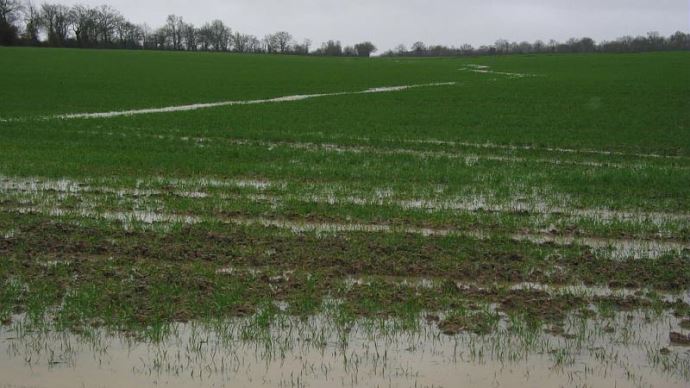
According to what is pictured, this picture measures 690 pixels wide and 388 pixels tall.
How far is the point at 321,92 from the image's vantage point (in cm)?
5341

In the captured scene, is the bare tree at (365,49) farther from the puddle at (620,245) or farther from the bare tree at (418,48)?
the puddle at (620,245)

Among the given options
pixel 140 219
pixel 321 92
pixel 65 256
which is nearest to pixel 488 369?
pixel 65 256

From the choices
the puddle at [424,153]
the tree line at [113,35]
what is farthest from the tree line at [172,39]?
the puddle at [424,153]

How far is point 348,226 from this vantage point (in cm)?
1154

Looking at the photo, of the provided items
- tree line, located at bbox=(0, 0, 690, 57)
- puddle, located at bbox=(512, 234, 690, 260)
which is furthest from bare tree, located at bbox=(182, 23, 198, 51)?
puddle, located at bbox=(512, 234, 690, 260)

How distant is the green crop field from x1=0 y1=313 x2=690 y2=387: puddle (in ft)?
0.39

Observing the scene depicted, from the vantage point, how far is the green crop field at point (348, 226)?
780 centimetres

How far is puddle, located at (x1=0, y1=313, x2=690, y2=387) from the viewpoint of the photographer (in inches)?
250

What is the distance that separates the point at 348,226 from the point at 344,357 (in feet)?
16.0

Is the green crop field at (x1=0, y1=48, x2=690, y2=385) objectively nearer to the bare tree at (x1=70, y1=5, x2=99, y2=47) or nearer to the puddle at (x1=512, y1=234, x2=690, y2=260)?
the puddle at (x1=512, y1=234, x2=690, y2=260)

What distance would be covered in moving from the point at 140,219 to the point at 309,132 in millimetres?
15636

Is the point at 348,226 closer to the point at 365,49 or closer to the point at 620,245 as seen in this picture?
the point at 620,245

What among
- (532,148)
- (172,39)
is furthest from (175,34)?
(532,148)

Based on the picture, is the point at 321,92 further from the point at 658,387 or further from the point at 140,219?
the point at 658,387
